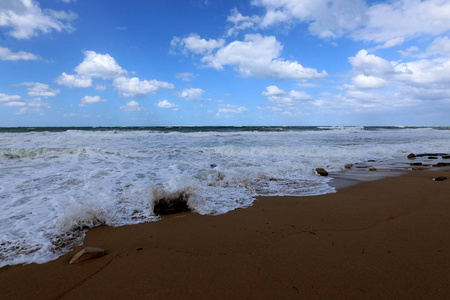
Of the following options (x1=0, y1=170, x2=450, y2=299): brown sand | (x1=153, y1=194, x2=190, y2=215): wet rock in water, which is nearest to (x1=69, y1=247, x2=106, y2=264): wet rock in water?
(x1=0, y1=170, x2=450, y2=299): brown sand

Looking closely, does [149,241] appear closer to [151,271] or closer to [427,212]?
[151,271]

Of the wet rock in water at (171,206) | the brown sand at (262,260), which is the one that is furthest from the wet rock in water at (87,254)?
the wet rock in water at (171,206)

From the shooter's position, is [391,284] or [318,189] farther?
[318,189]

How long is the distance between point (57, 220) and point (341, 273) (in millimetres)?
3591

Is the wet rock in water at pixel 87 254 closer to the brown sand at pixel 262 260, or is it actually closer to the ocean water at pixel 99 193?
the brown sand at pixel 262 260

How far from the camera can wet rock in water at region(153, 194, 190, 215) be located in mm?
3965

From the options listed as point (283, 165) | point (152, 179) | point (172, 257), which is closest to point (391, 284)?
point (172, 257)

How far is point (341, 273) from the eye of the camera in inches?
85.6

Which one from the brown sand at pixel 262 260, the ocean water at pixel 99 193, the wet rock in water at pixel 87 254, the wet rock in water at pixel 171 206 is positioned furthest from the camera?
the wet rock in water at pixel 171 206

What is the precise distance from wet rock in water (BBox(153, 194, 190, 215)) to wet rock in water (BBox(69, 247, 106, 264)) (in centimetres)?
135

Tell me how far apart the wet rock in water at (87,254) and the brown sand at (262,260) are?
0.24ft

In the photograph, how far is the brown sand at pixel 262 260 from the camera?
199cm

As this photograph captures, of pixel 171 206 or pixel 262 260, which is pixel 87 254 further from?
pixel 262 260

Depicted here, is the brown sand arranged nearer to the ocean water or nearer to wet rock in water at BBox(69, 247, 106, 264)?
wet rock in water at BBox(69, 247, 106, 264)
